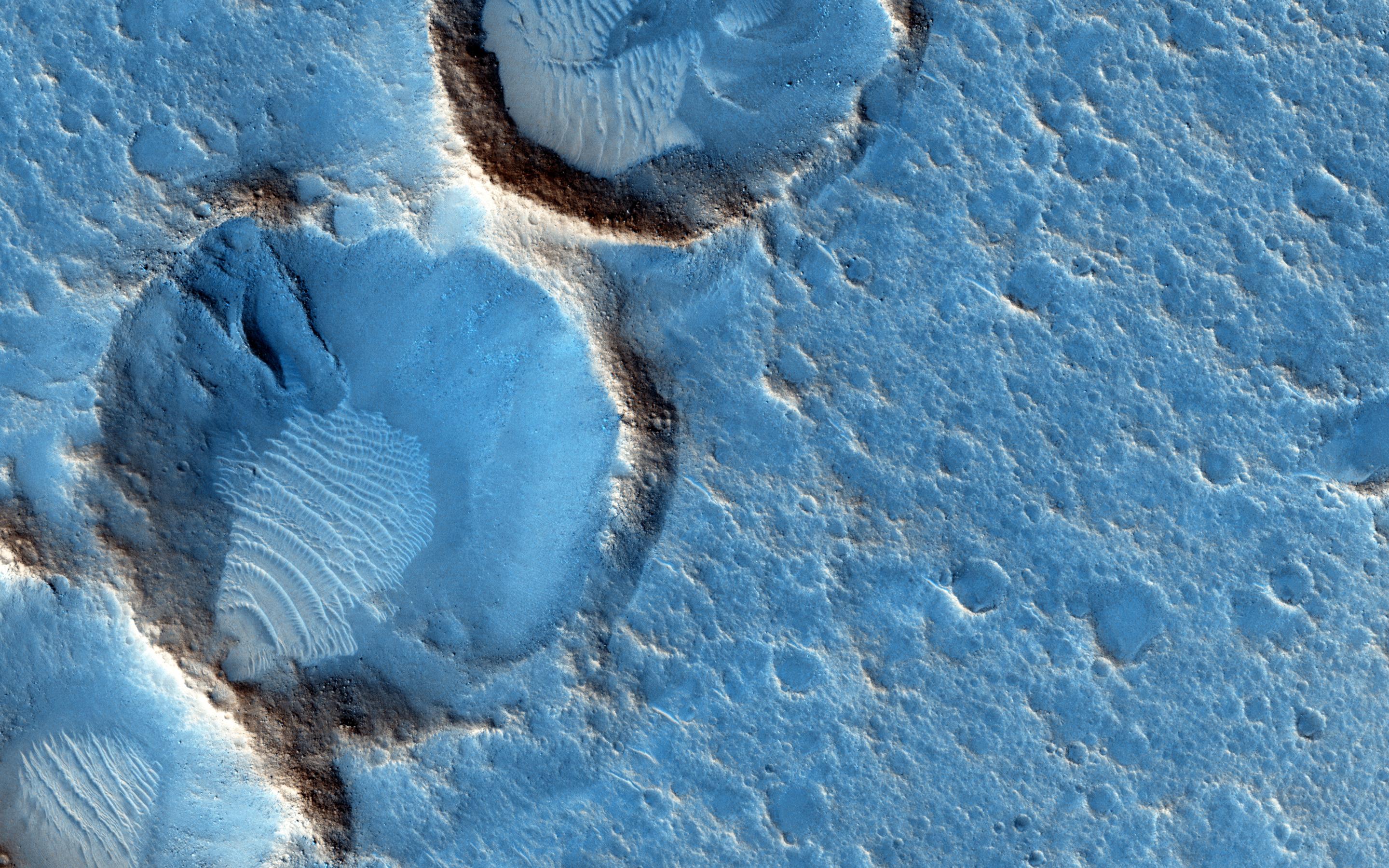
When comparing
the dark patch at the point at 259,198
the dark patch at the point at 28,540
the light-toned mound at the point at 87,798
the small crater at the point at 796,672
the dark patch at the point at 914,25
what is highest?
the dark patch at the point at 914,25

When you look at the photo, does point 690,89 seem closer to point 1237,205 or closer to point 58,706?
point 1237,205

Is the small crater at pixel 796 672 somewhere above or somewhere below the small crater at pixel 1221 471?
below

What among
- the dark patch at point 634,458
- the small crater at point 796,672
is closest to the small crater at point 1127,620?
the small crater at point 796,672

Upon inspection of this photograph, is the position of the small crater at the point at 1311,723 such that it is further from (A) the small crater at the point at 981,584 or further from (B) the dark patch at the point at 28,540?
(B) the dark patch at the point at 28,540

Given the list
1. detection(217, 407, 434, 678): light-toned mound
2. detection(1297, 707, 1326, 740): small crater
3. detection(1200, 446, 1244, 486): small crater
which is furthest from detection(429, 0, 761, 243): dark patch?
detection(1297, 707, 1326, 740): small crater

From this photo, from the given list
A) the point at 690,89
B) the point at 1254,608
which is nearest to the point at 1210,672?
the point at 1254,608

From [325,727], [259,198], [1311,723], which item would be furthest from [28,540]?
[1311,723]

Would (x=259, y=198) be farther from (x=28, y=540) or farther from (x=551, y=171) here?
(x=28, y=540)
